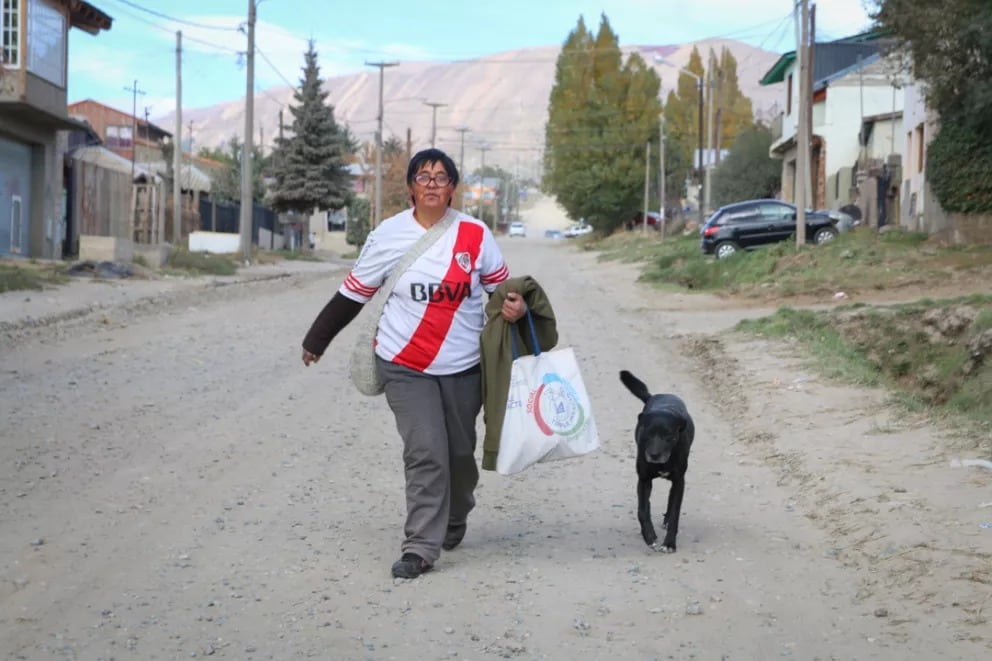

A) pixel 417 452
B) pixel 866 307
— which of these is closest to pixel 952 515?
pixel 417 452

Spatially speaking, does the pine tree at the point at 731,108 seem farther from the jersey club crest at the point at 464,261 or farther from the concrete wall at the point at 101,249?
the jersey club crest at the point at 464,261

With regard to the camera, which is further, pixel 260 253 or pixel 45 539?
pixel 260 253

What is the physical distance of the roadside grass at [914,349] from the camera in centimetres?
1045

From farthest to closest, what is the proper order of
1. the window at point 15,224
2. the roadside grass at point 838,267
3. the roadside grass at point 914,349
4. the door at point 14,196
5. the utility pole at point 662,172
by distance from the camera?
the utility pole at point 662,172 → the window at point 15,224 → the door at point 14,196 → the roadside grass at point 838,267 → the roadside grass at point 914,349

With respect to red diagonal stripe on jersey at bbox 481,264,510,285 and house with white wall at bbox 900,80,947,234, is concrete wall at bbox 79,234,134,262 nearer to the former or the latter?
house with white wall at bbox 900,80,947,234

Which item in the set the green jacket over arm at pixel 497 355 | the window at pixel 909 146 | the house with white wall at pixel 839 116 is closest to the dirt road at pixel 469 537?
the green jacket over arm at pixel 497 355

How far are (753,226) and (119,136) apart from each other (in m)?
56.4

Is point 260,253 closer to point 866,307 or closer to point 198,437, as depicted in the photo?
point 866,307

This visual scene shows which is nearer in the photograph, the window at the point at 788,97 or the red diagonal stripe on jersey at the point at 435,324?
the red diagonal stripe on jersey at the point at 435,324

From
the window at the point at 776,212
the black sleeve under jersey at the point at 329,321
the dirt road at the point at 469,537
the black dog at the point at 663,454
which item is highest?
the window at the point at 776,212

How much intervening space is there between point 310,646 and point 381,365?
169 cm

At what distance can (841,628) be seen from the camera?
5.45 meters

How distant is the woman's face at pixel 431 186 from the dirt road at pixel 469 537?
171 centimetres

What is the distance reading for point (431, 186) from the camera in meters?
6.26
